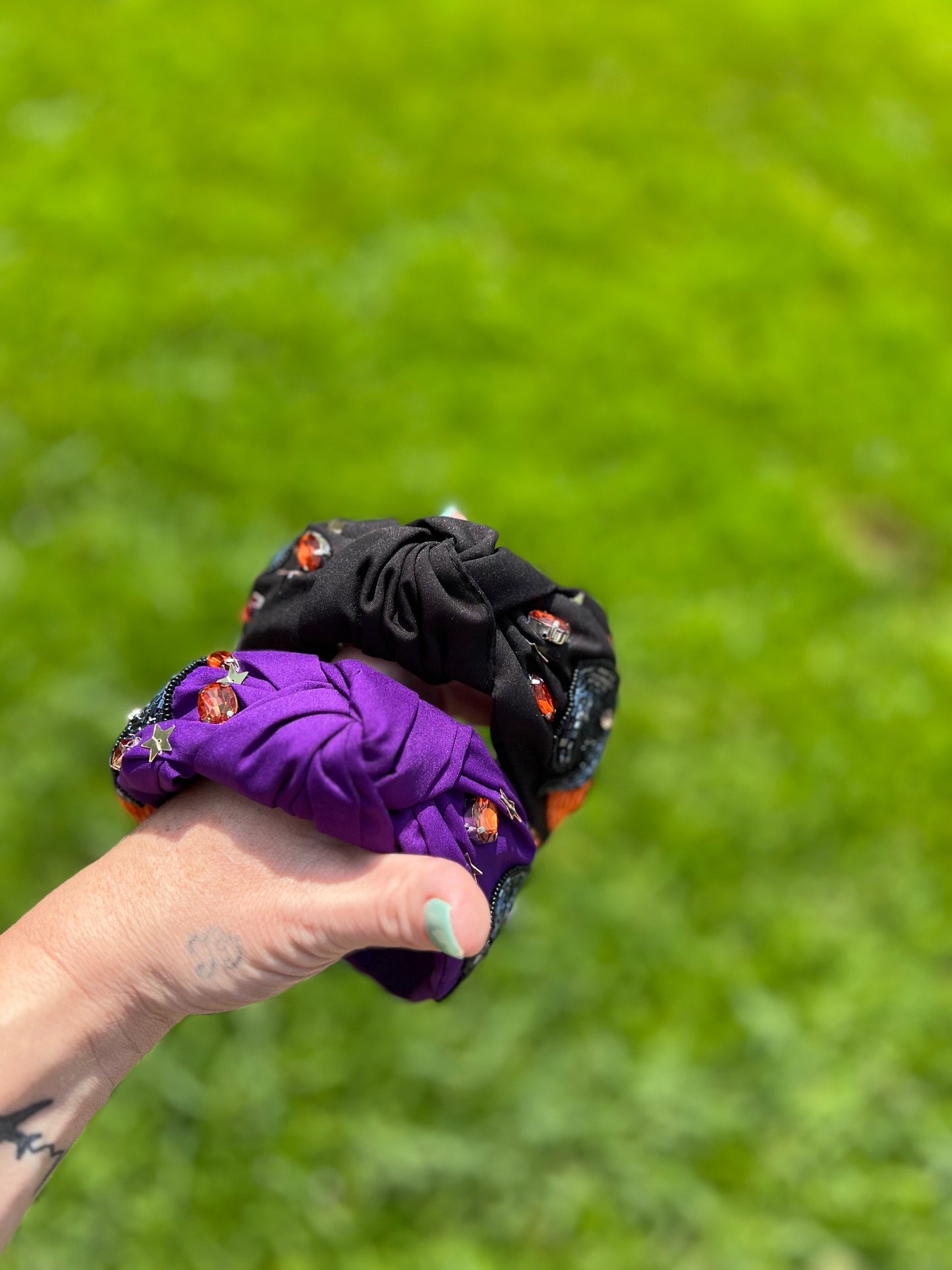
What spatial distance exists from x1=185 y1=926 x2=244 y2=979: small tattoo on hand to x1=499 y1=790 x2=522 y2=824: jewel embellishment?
408 mm

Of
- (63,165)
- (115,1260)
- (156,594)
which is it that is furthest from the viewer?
(63,165)

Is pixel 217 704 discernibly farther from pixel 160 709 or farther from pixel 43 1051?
pixel 43 1051

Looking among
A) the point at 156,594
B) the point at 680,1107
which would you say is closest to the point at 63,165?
the point at 156,594

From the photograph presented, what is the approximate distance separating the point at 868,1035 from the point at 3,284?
131 inches

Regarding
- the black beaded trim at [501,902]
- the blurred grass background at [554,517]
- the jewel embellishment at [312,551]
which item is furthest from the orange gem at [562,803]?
the blurred grass background at [554,517]

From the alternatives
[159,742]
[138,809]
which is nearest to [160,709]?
[159,742]

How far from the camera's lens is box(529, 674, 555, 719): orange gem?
1.33 metres

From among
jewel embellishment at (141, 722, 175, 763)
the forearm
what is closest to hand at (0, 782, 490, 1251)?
the forearm

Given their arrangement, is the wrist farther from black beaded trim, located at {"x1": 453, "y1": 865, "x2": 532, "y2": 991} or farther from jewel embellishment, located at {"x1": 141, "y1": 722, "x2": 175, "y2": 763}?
black beaded trim, located at {"x1": 453, "y1": 865, "x2": 532, "y2": 991}

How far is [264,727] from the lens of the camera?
44.2 inches

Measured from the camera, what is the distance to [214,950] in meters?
1.21

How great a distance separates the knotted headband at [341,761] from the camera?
111 cm

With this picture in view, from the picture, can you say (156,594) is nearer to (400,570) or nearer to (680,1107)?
(400,570)

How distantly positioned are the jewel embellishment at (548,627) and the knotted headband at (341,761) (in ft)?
0.63
